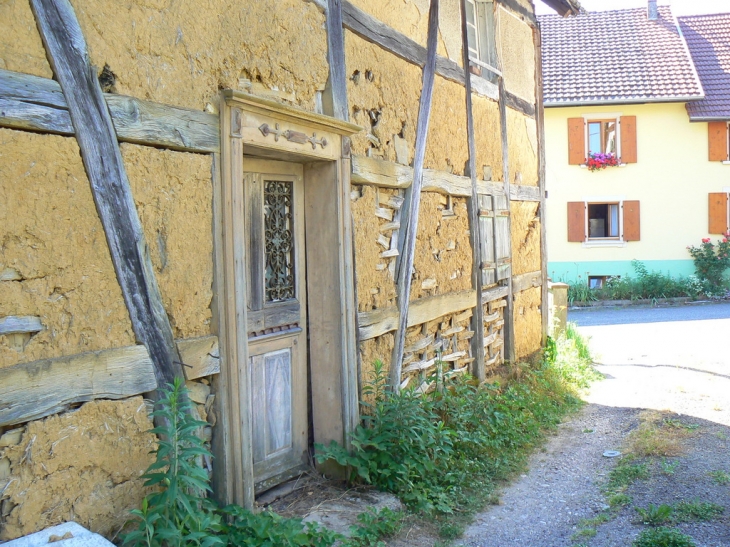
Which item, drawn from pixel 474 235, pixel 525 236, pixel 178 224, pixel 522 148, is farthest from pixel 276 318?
pixel 522 148

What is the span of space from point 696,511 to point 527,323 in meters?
4.43

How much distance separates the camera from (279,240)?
182 inches

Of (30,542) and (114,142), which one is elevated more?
(114,142)

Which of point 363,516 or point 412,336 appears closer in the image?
point 363,516

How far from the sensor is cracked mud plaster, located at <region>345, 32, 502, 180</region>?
5082mm

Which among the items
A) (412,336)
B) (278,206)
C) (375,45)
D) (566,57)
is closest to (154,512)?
(278,206)

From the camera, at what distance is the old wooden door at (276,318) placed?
4.39m

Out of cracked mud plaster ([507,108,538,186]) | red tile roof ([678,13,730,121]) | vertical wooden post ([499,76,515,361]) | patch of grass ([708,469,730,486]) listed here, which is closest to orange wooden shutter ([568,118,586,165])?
red tile roof ([678,13,730,121])

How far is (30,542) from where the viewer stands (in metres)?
2.59

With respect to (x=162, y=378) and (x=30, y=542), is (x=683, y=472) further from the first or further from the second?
(x=30, y=542)

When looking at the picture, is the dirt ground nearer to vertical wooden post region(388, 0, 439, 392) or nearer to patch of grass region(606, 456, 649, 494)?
patch of grass region(606, 456, 649, 494)

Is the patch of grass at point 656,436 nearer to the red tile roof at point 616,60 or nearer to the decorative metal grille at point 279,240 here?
the decorative metal grille at point 279,240

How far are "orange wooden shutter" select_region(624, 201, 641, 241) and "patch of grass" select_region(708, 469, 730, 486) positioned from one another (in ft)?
44.2

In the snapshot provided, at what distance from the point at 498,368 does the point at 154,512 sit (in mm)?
5421
